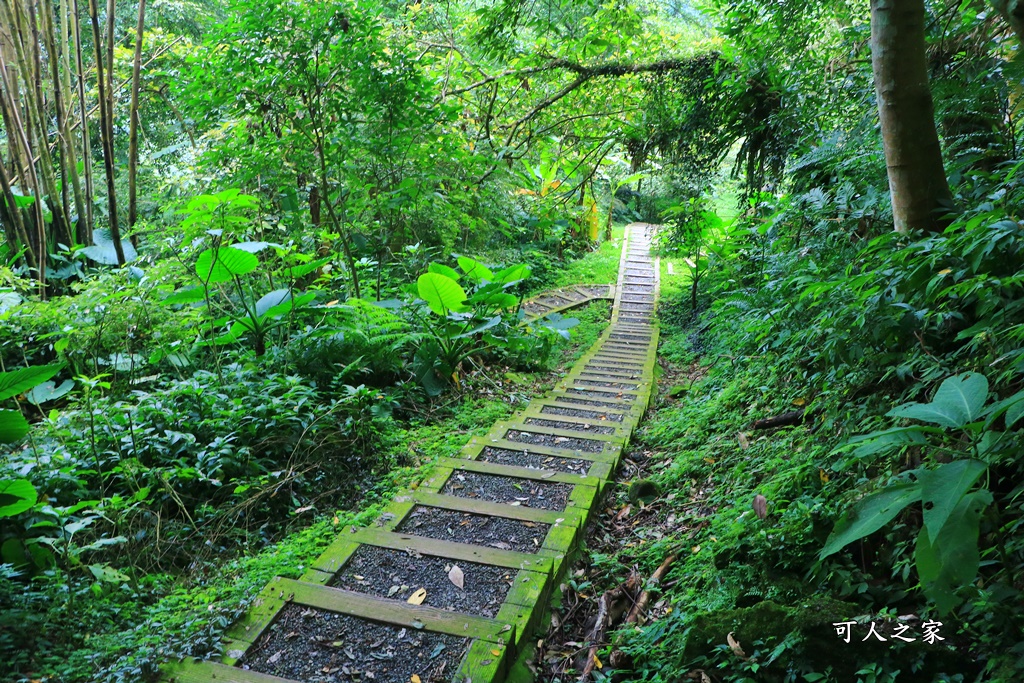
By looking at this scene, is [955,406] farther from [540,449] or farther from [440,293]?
[440,293]

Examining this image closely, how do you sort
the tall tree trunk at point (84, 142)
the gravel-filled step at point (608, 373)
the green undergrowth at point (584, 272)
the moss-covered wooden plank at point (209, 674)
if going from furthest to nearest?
the green undergrowth at point (584, 272) → the gravel-filled step at point (608, 373) → the tall tree trunk at point (84, 142) → the moss-covered wooden plank at point (209, 674)

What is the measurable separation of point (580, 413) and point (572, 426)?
46 cm

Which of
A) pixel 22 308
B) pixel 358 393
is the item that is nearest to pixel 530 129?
pixel 358 393

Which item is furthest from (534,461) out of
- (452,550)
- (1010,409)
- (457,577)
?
(1010,409)

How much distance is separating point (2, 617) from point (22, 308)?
253 cm

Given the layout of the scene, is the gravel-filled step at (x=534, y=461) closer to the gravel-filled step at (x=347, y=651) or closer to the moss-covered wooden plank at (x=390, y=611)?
the moss-covered wooden plank at (x=390, y=611)

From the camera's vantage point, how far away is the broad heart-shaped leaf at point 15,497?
2.43 meters

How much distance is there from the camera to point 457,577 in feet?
9.39

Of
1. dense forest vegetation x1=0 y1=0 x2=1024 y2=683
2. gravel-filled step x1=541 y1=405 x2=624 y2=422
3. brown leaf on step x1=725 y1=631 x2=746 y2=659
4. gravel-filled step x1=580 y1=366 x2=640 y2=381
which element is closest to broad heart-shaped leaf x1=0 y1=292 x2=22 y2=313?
dense forest vegetation x1=0 y1=0 x2=1024 y2=683

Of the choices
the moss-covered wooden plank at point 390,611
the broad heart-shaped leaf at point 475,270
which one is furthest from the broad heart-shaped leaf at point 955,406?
the broad heart-shaped leaf at point 475,270

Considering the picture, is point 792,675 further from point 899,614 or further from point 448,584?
point 448,584

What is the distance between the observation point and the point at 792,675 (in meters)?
1.89

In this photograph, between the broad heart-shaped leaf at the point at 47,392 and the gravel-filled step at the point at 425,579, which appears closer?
the gravel-filled step at the point at 425,579

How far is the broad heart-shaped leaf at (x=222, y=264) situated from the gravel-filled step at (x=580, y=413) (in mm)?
2679
